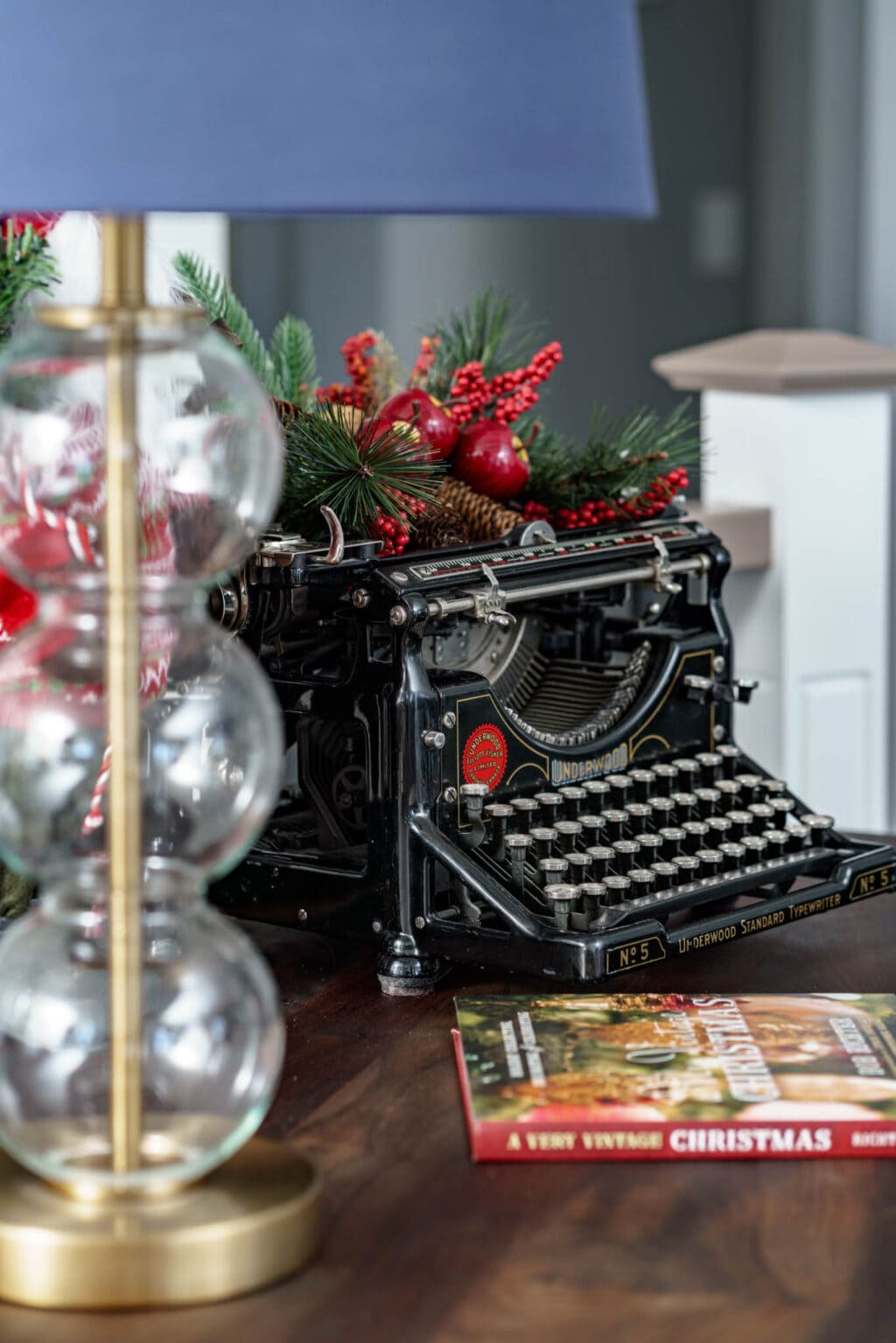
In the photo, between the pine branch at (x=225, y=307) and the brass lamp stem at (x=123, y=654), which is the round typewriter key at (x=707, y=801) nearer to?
the pine branch at (x=225, y=307)

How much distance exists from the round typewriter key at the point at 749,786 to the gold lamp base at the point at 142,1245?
0.85 metres

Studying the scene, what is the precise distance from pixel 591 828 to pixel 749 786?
0.68ft

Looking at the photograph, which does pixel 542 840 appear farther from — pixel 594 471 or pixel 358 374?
pixel 358 374

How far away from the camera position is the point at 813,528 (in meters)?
2.69

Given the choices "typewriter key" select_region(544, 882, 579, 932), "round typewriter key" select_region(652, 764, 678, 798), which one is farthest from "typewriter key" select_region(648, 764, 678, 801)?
"typewriter key" select_region(544, 882, 579, 932)

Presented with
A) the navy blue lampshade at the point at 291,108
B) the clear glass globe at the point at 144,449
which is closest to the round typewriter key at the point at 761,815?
the clear glass globe at the point at 144,449

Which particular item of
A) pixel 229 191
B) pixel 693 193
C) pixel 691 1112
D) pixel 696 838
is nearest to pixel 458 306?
pixel 693 193

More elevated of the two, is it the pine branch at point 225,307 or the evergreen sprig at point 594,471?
the pine branch at point 225,307

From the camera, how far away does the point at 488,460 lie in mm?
1693

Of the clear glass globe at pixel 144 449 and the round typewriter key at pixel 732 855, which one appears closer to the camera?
the clear glass globe at pixel 144 449

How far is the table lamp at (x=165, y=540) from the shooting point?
758 mm

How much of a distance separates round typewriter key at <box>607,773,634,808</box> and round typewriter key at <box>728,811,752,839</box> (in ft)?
0.31

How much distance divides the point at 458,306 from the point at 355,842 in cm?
277

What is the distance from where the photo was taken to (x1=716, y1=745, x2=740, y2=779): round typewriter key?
1762 millimetres
